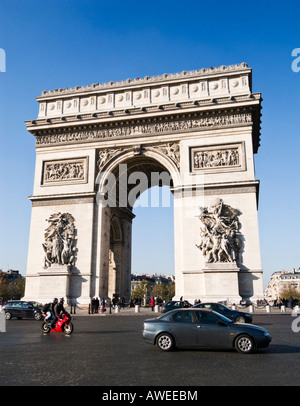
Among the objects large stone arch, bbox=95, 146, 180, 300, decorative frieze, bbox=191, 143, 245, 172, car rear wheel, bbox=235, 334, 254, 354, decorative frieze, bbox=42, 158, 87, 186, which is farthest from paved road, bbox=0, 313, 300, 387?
decorative frieze, bbox=42, 158, 87, 186

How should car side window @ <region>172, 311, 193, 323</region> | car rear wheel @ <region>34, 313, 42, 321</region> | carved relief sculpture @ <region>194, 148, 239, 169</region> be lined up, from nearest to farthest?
car side window @ <region>172, 311, 193, 323</region>, car rear wheel @ <region>34, 313, 42, 321</region>, carved relief sculpture @ <region>194, 148, 239, 169</region>

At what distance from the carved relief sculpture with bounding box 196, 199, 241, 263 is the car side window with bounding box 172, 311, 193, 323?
14.7 meters

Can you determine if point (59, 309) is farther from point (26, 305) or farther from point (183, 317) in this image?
point (26, 305)

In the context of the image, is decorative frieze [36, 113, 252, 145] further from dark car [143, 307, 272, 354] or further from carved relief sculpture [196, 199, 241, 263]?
dark car [143, 307, 272, 354]

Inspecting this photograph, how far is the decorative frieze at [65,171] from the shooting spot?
1134 inches

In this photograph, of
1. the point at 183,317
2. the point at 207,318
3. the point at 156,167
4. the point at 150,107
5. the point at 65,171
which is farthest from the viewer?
the point at 156,167

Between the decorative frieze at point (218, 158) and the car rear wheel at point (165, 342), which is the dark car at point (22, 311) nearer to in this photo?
the decorative frieze at point (218, 158)

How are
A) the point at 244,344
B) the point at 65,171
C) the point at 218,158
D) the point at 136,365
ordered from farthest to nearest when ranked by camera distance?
the point at 65,171 < the point at 218,158 < the point at 244,344 < the point at 136,365

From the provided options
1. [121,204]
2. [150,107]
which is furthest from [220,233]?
[121,204]

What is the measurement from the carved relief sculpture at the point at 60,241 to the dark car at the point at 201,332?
18.1 m

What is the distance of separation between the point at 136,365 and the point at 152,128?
72.9 ft

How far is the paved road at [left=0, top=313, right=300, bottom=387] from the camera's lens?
20.2 ft

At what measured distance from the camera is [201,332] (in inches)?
358

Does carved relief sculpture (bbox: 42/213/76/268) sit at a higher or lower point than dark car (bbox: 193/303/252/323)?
higher
